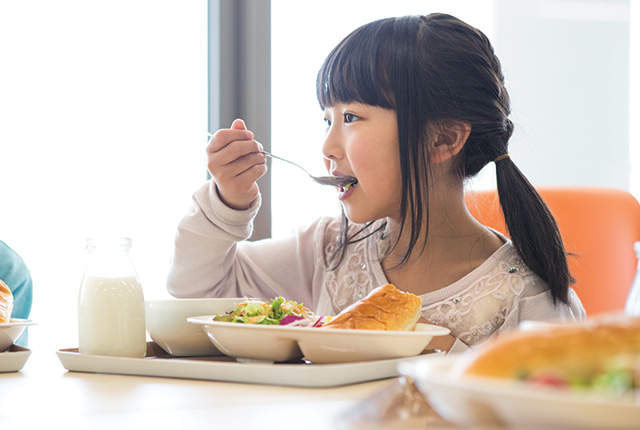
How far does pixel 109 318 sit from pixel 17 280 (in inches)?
23.9

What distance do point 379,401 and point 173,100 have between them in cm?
202

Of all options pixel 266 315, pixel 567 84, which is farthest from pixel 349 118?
pixel 567 84

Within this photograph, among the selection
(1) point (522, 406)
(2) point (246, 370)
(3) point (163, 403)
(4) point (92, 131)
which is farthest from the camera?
(4) point (92, 131)

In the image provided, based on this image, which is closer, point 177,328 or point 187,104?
point 177,328

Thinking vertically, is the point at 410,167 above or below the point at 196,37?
below

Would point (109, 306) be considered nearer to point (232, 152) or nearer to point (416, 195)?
point (232, 152)

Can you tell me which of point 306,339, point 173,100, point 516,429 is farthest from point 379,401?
point 173,100

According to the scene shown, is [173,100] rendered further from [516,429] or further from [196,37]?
[516,429]

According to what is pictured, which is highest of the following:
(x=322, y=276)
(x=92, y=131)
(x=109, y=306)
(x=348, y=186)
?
(x=92, y=131)

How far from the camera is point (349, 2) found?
2.60m

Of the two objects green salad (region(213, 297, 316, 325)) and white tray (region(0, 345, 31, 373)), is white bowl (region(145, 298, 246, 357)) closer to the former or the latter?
green salad (region(213, 297, 316, 325))

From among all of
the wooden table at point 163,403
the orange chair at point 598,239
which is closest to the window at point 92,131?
the orange chair at point 598,239

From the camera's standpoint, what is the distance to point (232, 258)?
1.58 metres

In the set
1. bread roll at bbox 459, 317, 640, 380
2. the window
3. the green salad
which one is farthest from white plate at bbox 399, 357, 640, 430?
the window
